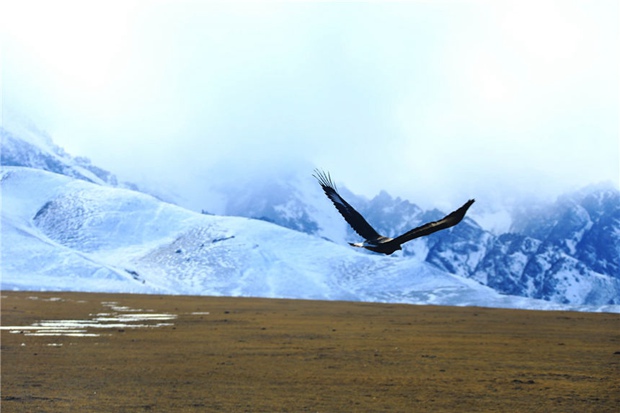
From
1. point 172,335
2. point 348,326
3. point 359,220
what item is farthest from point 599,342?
point 359,220

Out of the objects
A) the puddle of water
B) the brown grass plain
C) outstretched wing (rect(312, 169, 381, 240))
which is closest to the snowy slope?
the puddle of water

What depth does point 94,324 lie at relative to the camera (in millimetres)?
60312

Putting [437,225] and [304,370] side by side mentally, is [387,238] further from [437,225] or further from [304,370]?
[304,370]

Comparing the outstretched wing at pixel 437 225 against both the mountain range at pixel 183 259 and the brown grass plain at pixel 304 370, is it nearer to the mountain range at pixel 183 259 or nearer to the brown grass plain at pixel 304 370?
the brown grass plain at pixel 304 370

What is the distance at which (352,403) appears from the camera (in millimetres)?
28812

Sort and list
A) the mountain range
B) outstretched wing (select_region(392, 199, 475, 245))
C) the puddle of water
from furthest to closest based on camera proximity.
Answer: the mountain range
the puddle of water
outstretched wing (select_region(392, 199, 475, 245))

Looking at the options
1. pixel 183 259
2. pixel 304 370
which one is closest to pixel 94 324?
pixel 304 370

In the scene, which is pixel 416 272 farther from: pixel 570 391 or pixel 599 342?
pixel 570 391

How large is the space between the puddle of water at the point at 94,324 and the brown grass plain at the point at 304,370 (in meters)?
1.11

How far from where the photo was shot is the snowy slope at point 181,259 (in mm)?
150625

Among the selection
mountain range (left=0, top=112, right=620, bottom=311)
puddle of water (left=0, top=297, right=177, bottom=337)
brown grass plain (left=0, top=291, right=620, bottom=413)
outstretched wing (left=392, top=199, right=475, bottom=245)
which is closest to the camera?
outstretched wing (left=392, top=199, right=475, bottom=245)

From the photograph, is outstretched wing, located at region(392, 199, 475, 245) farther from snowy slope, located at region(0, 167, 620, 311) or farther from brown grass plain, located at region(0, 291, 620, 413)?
snowy slope, located at region(0, 167, 620, 311)

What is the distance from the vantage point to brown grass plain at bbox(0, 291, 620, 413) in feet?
94.4

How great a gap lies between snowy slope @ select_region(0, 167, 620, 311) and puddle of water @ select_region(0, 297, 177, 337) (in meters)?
71.8
